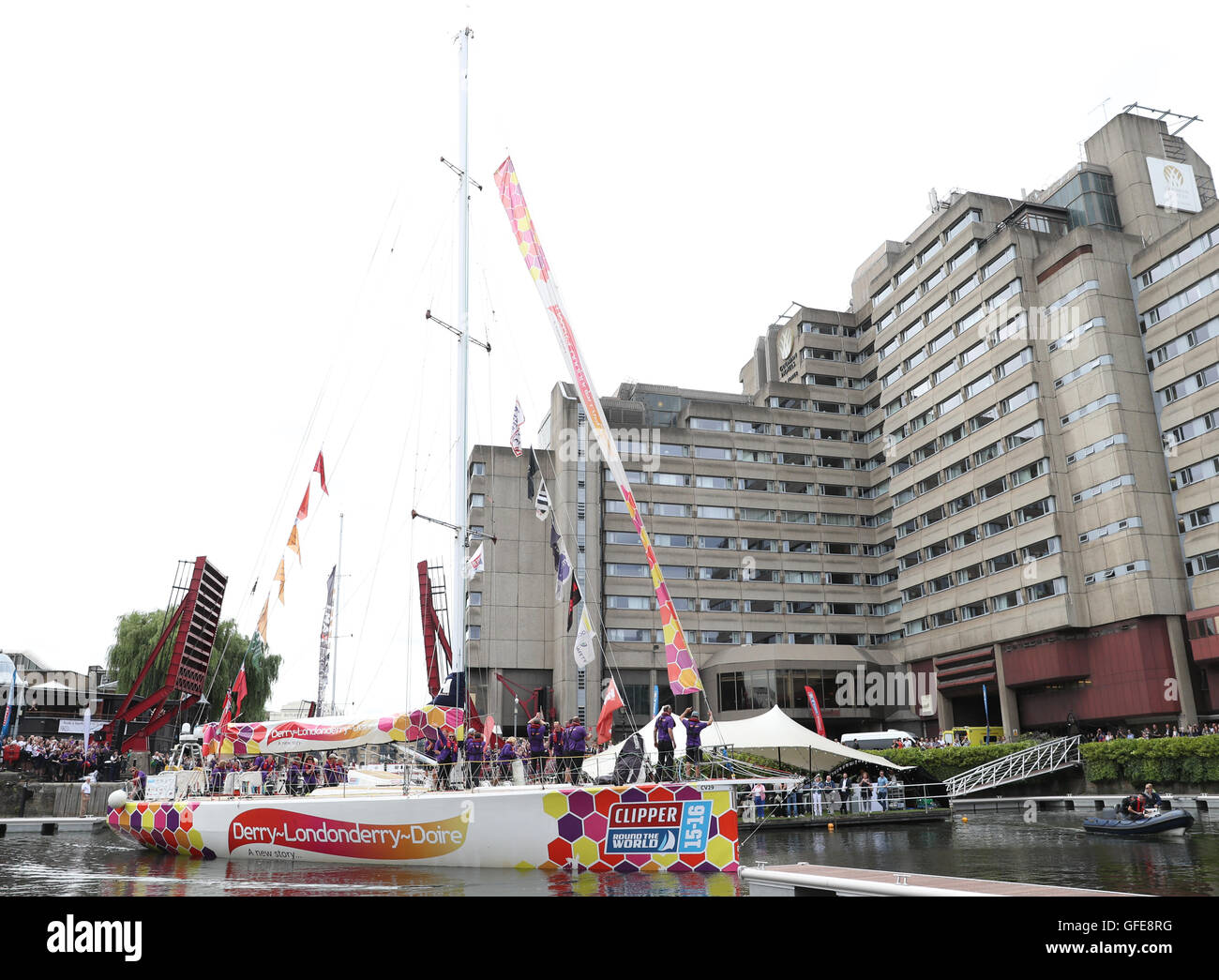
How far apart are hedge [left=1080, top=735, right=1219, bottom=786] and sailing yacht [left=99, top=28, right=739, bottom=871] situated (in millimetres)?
32095

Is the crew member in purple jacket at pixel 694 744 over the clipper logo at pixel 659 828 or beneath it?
over

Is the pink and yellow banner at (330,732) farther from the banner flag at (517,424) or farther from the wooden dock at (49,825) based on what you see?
the wooden dock at (49,825)

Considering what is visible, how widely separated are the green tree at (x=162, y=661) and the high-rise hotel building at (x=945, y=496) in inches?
692

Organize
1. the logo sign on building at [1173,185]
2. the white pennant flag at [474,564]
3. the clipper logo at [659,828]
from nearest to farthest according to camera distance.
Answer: the clipper logo at [659,828], the white pennant flag at [474,564], the logo sign on building at [1173,185]

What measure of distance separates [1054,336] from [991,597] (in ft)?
61.9

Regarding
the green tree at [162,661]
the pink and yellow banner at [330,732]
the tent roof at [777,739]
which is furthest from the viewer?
the green tree at [162,661]

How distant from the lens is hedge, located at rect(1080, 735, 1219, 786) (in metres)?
39.7

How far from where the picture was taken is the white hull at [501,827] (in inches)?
722

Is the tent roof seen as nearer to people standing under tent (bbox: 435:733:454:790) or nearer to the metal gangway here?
the metal gangway

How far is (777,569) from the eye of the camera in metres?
80.1

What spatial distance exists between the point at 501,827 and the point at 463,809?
1.06 m

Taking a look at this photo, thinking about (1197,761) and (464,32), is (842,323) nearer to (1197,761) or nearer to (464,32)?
(1197,761)

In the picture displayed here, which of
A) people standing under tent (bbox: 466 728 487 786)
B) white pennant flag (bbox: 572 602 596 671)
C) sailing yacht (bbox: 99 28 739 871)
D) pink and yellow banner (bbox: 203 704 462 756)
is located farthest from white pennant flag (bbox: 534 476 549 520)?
people standing under tent (bbox: 466 728 487 786)

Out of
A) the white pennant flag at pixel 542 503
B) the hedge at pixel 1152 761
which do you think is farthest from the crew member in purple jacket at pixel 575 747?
the hedge at pixel 1152 761
